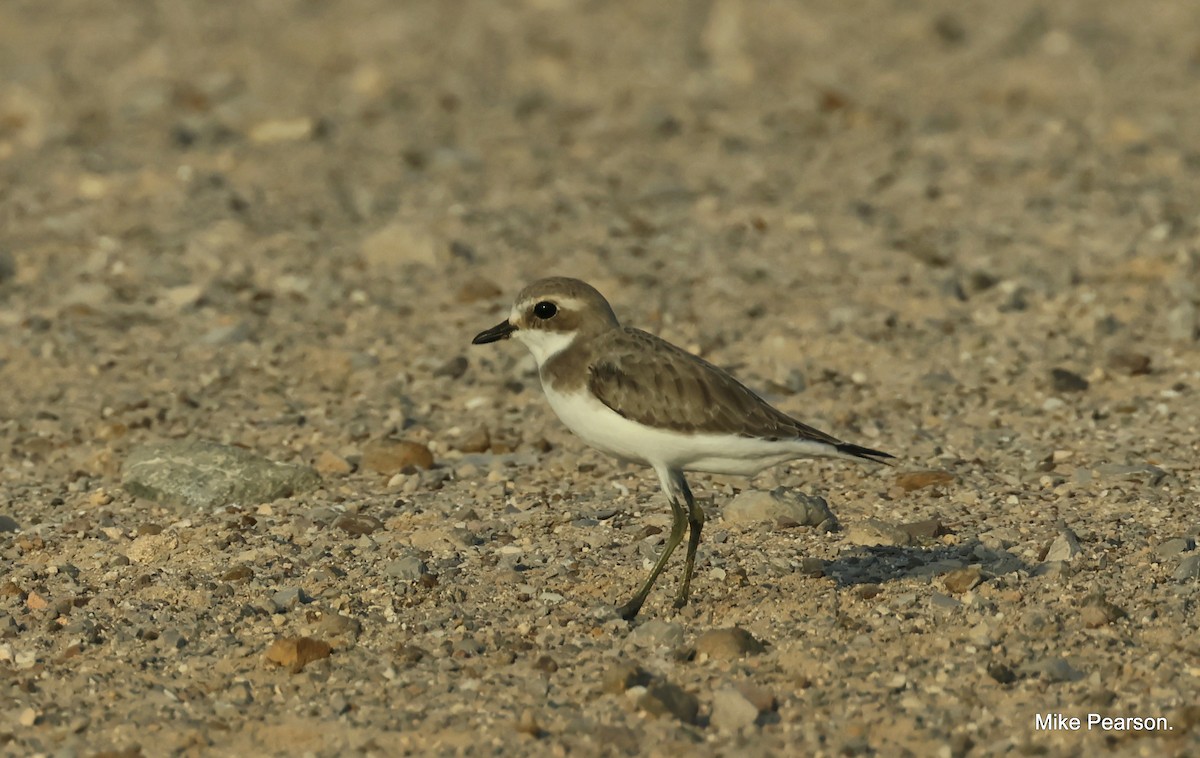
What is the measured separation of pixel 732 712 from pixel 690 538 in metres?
0.92

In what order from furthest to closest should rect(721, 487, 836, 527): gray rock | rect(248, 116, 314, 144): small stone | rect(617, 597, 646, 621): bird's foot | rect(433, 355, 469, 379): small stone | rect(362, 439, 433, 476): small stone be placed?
rect(248, 116, 314, 144): small stone, rect(433, 355, 469, 379): small stone, rect(362, 439, 433, 476): small stone, rect(721, 487, 836, 527): gray rock, rect(617, 597, 646, 621): bird's foot

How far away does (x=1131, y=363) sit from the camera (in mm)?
7988

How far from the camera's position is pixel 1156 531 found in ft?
19.6

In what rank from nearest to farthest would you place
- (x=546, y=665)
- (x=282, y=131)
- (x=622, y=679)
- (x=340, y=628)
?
(x=622, y=679), (x=546, y=665), (x=340, y=628), (x=282, y=131)

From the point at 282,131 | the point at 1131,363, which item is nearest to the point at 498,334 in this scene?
the point at 1131,363

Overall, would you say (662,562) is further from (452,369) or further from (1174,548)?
(452,369)

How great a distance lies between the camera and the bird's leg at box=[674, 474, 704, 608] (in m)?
5.48

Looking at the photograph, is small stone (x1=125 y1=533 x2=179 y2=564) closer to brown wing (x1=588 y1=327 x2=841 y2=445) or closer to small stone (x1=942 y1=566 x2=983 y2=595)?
brown wing (x1=588 y1=327 x2=841 y2=445)

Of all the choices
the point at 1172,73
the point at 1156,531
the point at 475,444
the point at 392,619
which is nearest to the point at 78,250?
the point at 475,444

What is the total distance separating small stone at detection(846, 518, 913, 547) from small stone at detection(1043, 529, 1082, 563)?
0.51 m

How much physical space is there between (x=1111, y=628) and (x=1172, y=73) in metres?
9.09

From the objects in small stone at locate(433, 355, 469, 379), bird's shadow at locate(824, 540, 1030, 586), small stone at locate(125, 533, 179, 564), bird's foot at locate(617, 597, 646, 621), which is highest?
bird's foot at locate(617, 597, 646, 621)

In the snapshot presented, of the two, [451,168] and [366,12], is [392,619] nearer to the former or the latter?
[451,168]

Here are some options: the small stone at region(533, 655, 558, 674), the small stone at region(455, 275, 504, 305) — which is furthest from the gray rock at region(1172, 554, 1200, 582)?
the small stone at region(455, 275, 504, 305)
